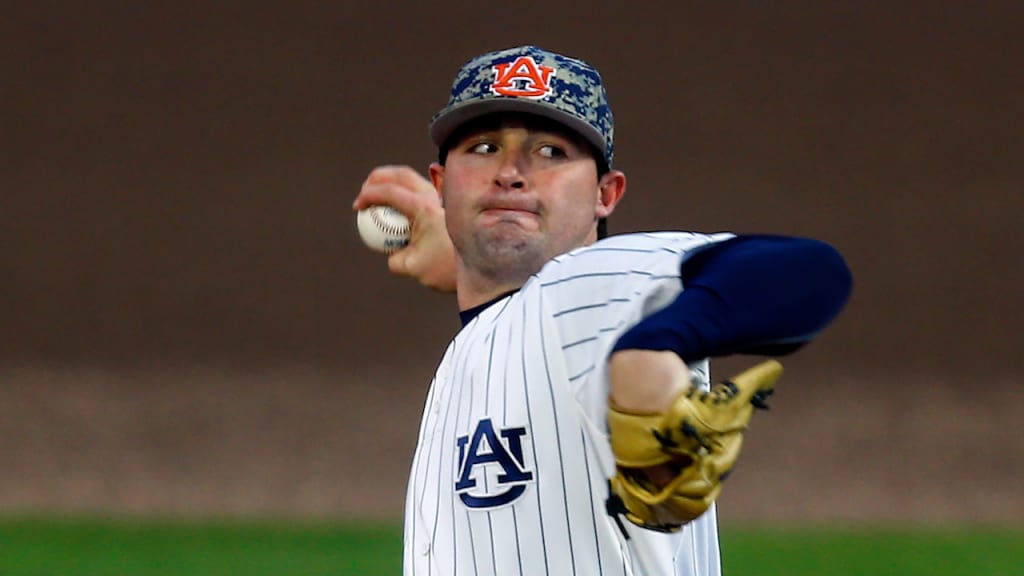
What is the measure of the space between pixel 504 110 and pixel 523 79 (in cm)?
5

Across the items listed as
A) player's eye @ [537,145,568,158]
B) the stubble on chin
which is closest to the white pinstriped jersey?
the stubble on chin

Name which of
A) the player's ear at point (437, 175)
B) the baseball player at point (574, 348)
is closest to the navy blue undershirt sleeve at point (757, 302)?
the baseball player at point (574, 348)

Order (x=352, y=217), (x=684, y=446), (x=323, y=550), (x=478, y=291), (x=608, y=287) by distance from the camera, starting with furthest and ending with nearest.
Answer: (x=352, y=217) < (x=323, y=550) < (x=478, y=291) < (x=608, y=287) < (x=684, y=446)

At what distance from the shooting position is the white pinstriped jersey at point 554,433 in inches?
61.7

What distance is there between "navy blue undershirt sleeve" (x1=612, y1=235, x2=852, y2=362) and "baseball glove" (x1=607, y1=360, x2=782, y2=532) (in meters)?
0.04

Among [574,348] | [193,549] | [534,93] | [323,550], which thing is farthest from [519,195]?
[193,549]

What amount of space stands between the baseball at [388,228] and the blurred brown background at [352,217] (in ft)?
20.2

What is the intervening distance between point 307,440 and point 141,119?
2276 mm

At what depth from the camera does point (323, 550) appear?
23.7 feet

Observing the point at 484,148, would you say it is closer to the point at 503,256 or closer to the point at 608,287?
the point at 503,256

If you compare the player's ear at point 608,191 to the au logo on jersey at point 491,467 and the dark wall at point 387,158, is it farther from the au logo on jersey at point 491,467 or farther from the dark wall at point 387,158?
the dark wall at point 387,158

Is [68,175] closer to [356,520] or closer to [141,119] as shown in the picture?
[141,119]

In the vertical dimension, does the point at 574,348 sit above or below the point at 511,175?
below

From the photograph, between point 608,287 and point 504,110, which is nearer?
point 608,287
